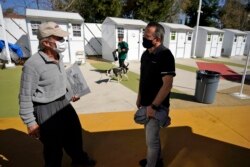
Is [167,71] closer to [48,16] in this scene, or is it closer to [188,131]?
[188,131]

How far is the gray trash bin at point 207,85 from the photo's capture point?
583cm

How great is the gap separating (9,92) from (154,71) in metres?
6.16

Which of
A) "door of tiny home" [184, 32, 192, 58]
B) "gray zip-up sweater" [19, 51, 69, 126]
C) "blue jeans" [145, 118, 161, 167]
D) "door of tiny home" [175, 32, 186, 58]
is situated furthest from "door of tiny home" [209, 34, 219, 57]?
"gray zip-up sweater" [19, 51, 69, 126]

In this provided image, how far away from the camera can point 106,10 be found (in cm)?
2028

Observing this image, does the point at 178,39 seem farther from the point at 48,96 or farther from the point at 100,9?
the point at 48,96

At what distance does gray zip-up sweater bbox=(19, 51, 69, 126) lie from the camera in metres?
2.09

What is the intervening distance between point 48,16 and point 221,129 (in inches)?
425

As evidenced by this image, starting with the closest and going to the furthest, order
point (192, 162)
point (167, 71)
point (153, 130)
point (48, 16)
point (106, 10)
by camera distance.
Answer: point (167, 71)
point (153, 130)
point (192, 162)
point (48, 16)
point (106, 10)

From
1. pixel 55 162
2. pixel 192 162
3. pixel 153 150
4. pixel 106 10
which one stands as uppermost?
pixel 106 10

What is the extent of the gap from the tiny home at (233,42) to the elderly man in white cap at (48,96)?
23.2m

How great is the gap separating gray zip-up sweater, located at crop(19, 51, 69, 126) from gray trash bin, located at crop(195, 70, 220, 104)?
4859mm

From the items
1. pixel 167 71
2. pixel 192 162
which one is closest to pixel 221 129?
pixel 192 162

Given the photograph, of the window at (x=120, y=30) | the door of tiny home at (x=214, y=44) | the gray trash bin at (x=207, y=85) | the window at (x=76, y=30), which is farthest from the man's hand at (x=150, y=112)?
the door of tiny home at (x=214, y=44)

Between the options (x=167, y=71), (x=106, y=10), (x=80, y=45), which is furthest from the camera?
(x=106, y=10)
